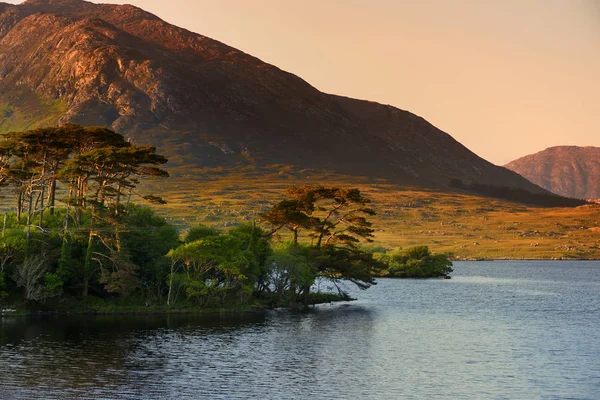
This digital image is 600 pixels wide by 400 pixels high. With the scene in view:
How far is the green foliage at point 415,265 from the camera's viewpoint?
193000 millimetres

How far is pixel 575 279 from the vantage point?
190125 mm

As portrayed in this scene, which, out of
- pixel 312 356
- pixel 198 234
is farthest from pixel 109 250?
pixel 312 356

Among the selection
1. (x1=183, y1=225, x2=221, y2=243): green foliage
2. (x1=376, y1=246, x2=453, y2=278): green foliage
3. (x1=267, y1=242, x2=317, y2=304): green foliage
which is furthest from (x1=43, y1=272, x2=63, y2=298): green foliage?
(x1=376, y1=246, x2=453, y2=278): green foliage

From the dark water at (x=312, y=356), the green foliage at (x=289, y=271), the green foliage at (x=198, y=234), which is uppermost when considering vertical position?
the green foliage at (x=198, y=234)

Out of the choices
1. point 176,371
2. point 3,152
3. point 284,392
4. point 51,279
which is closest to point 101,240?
point 51,279

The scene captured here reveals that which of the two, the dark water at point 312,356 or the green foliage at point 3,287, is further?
the green foliage at point 3,287

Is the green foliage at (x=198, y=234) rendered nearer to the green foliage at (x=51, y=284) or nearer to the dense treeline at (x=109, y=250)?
the dense treeline at (x=109, y=250)

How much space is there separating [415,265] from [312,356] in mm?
124724

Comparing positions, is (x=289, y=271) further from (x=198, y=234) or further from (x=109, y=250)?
(x=109, y=250)

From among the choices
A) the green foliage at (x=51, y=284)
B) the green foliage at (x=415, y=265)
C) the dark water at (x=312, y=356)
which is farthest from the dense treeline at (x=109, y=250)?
the green foliage at (x=415, y=265)

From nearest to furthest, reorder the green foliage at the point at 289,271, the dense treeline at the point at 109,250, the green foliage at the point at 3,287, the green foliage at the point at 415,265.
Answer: the green foliage at the point at 3,287, the dense treeline at the point at 109,250, the green foliage at the point at 289,271, the green foliage at the point at 415,265

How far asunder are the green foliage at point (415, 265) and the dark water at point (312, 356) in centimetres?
7977

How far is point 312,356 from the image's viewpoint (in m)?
71.8

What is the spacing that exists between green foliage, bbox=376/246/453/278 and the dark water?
7977 centimetres
